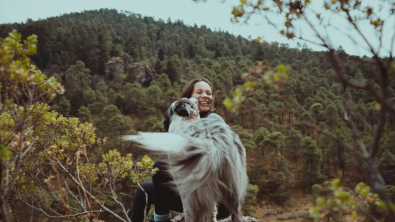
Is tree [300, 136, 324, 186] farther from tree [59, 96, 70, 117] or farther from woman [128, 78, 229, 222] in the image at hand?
tree [59, 96, 70, 117]

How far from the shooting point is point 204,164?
1591mm

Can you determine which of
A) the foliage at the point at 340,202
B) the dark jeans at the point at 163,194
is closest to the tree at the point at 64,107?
the dark jeans at the point at 163,194

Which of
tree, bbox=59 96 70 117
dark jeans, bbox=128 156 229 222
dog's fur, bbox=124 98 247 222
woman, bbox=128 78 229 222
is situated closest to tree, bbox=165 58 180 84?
tree, bbox=59 96 70 117

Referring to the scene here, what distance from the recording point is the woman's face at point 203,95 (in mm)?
2617

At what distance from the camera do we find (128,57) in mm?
47094

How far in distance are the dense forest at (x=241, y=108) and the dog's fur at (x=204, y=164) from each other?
1.48 feet

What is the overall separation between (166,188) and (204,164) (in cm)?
68

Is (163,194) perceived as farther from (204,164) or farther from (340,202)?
(340,202)

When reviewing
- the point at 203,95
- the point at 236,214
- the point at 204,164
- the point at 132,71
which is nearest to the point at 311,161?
Result: the point at 203,95

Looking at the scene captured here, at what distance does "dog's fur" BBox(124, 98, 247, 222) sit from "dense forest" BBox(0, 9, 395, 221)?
450 millimetres

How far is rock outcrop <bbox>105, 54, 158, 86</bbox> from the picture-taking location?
44.5m

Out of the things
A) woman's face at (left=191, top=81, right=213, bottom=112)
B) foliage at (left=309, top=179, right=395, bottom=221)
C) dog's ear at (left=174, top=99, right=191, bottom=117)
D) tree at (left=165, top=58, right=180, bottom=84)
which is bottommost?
foliage at (left=309, top=179, right=395, bottom=221)

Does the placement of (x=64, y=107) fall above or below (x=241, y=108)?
below

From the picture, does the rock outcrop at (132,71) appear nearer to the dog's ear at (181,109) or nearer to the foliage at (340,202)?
the dog's ear at (181,109)
